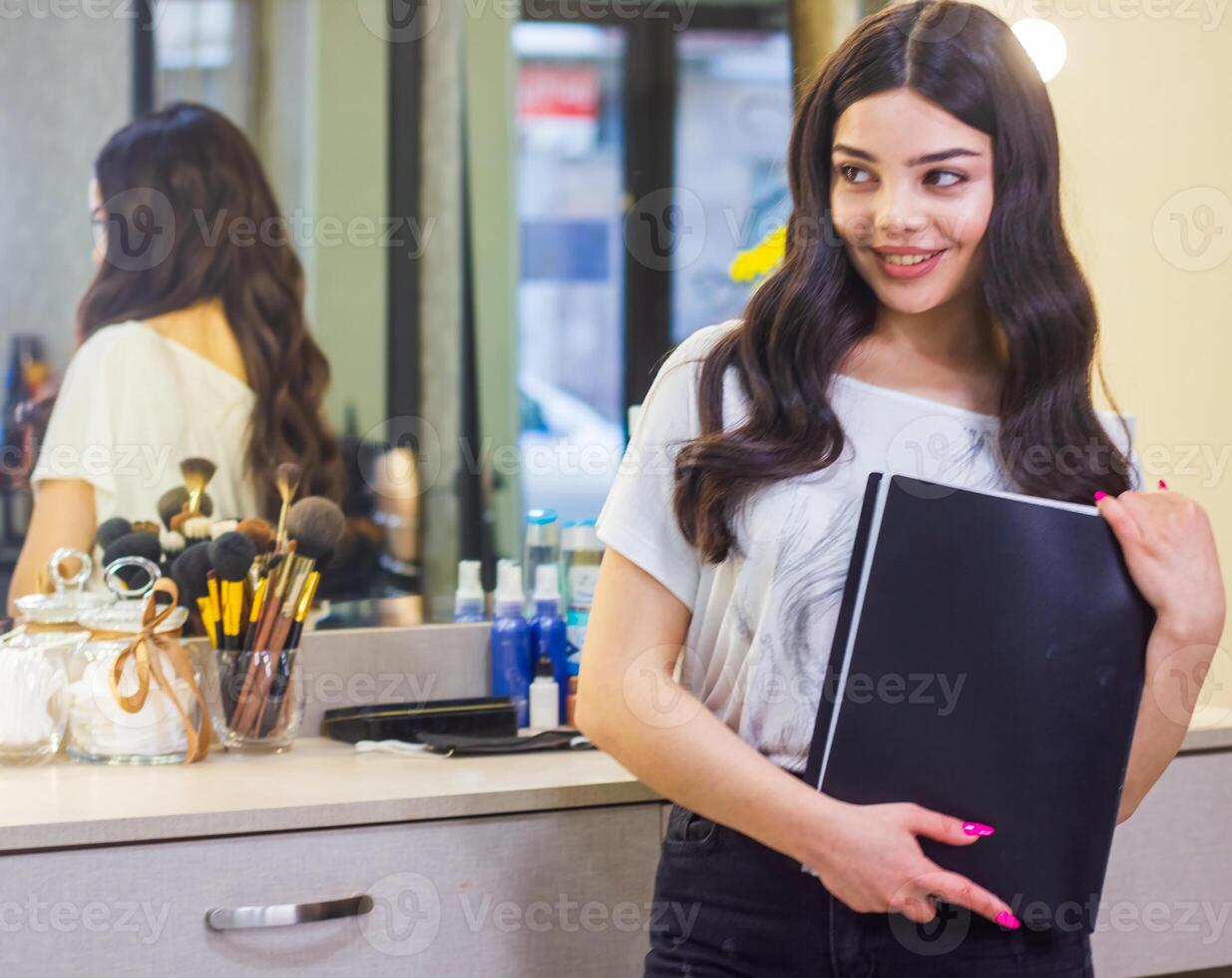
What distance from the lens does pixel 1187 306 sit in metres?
1.76

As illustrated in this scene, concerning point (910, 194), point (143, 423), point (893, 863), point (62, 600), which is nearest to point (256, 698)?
point (62, 600)

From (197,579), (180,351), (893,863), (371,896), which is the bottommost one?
(371,896)

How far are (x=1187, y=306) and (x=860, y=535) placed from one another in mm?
957

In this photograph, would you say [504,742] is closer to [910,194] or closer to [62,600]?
[62,600]

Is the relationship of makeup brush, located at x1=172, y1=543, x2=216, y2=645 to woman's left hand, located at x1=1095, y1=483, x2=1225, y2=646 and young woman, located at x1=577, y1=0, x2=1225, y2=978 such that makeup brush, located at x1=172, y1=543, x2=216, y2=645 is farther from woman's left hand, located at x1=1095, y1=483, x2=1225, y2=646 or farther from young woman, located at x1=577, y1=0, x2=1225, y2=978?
woman's left hand, located at x1=1095, y1=483, x2=1225, y2=646

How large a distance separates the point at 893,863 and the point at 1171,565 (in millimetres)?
305

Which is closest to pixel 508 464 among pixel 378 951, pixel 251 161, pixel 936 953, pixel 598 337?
pixel 598 337

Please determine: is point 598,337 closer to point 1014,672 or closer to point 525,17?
point 525,17

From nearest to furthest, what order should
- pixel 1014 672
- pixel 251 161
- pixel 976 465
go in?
1. pixel 1014 672
2. pixel 976 465
3. pixel 251 161

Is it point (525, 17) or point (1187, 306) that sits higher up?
point (525, 17)

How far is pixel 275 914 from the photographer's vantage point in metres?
1.20

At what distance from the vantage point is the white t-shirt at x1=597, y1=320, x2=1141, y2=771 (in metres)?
1.07

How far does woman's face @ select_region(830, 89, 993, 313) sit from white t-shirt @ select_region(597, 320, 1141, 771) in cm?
10

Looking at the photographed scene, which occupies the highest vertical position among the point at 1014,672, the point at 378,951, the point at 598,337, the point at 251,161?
the point at 251,161
